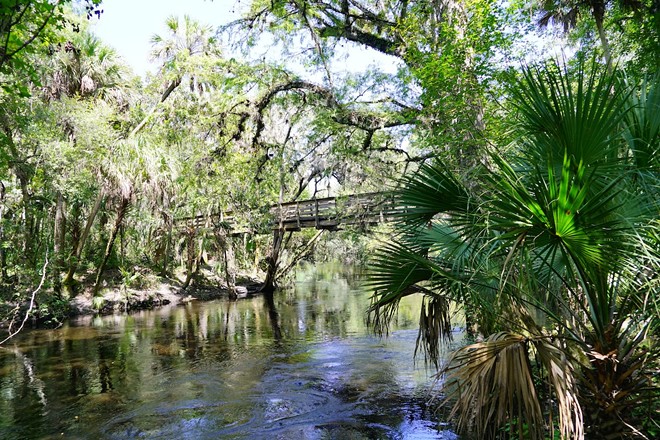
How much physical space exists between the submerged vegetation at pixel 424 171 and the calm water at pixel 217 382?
1154 millimetres

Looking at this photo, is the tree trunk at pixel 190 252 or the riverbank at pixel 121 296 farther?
the tree trunk at pixel 190 252

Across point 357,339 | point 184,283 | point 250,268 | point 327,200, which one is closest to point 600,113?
point 357,339

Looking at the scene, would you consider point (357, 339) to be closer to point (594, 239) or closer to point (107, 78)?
point (594, 239)

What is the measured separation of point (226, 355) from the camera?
1030 centimetres

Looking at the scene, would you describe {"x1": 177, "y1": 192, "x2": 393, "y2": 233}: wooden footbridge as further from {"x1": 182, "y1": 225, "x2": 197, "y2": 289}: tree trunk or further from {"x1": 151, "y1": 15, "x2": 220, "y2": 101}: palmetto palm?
{"x1": 151, "y1": 15, "x2": 220, "y2": 101}: palmetto palm

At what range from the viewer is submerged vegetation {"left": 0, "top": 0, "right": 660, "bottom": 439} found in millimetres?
3160

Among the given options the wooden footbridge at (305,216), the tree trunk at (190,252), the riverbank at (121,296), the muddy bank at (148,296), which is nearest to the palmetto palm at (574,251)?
the wooden footbridge at (305,216)

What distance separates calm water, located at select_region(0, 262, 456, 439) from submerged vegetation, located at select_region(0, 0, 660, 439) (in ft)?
3.79

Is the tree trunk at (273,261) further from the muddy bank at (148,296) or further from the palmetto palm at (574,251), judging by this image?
the palmetto palm at (574,251)

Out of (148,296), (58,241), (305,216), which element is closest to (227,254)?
(148,296)

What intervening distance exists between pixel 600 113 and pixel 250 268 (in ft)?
83.0

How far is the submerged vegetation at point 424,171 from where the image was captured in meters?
3.16

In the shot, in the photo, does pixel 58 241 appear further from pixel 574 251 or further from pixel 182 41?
pixel 574 251

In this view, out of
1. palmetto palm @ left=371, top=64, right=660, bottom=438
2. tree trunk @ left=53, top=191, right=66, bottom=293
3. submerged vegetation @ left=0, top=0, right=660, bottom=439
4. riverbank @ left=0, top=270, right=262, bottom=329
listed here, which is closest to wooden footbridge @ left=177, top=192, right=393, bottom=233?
submerged vegetation @ left=0, top=0, right=660, bottom=439
